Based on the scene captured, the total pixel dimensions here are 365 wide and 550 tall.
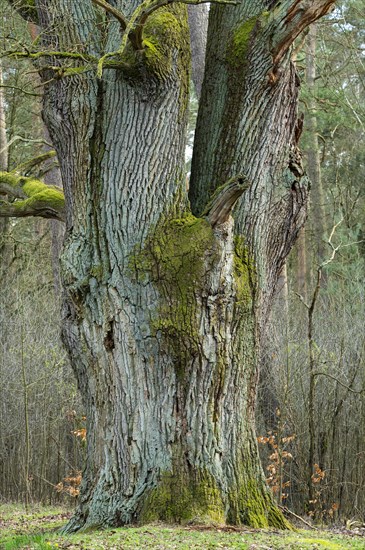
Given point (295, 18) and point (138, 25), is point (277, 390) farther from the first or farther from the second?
point (138, 25)

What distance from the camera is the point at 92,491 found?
6062 mm

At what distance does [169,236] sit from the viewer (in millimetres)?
6133

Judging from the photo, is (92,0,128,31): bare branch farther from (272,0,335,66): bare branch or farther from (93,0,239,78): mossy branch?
(272,0,335,66): bare branch

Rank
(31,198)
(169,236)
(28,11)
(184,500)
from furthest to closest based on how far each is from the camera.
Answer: (31,198) < (28,11) < (169,236) < (184,500)

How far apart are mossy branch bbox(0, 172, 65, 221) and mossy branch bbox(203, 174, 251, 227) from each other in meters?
2.29

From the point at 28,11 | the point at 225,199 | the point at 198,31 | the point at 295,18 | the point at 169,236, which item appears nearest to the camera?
the point at 225,199

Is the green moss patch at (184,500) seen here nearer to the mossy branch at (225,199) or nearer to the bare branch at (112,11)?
the mossy branch at (225,199)

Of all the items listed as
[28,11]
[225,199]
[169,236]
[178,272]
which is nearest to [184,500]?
[178,272]

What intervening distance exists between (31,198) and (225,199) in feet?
9.38

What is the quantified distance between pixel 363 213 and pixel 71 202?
1525cm

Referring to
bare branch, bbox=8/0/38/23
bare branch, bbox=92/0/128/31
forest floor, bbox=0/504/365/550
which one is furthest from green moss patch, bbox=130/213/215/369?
bare branch, bbox=8/0/38/23

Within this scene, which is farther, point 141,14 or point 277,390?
point 277,390

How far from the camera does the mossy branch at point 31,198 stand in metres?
7.97

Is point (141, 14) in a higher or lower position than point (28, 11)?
lower
